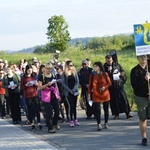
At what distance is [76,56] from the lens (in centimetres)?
3891

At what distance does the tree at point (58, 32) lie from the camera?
2098 inches

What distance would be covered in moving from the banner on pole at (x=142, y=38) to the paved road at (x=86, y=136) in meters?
1.93

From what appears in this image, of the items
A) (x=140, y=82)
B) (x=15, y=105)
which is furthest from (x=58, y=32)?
(x=140, y=82)

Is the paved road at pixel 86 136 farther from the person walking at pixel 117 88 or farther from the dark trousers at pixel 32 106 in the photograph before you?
the dark trousers at pixel 32 106

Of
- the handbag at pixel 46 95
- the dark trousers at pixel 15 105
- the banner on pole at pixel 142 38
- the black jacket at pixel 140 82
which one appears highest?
the banner on pole at pixel 142 38

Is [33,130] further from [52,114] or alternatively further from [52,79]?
[52,79]

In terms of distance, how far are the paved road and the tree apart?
4159 centimetres

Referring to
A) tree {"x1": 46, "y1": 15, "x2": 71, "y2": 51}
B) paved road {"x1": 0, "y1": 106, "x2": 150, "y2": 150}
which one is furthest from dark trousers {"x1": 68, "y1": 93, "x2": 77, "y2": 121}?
tree {"x1": 46, "y1": 15, "x2": 71, "y2": 51}

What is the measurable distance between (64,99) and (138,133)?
120 inches

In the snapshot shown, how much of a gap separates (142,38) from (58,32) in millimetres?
46059

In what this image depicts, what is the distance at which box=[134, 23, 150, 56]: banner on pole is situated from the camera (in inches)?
336

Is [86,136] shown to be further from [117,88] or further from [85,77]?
[85,77]

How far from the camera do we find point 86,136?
9781mm

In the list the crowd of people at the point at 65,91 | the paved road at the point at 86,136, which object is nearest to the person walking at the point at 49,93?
the crowd of people at the point at 65,91
